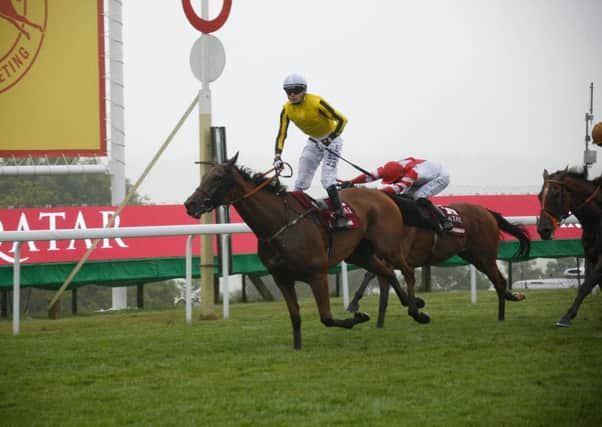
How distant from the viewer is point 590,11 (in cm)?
743

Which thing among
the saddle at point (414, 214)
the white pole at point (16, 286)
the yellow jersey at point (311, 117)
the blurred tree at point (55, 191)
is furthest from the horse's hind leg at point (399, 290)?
the blurred tree at point (55, 191)

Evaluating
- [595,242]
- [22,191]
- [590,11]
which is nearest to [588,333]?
[595,242]

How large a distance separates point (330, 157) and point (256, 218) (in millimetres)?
1246

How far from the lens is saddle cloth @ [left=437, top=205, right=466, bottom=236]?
364 inches

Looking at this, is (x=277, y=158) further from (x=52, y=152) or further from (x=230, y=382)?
(x=52, y=152)

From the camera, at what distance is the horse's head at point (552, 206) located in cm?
862

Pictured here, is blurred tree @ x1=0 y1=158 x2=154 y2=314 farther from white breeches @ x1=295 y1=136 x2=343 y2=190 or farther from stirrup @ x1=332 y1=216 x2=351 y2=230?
stirrup @ x1=332 y1=216 x2=351 y2=230

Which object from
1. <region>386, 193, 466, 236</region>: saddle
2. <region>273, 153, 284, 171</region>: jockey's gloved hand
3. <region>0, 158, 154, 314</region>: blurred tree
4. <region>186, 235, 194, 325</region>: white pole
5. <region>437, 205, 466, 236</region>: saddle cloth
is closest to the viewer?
<region>273, 153, 284, 171</region>: jockey's gloved hand

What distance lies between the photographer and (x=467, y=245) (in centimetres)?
951

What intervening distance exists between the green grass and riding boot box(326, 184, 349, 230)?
37.1 inches

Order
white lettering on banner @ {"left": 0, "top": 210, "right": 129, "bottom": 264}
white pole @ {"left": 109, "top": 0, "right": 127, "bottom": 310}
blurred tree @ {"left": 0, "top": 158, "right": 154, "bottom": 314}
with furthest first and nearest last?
blurred tree @ {"left": 0, "top": 158, "right": 154, "bottom": 314}
white pole @ {"left": 109, "top": 0, "right": 127, "bottom": 310}
white lettering on banner @ {"left": 0, "top": 210, "right": 129, "bottom": 264}

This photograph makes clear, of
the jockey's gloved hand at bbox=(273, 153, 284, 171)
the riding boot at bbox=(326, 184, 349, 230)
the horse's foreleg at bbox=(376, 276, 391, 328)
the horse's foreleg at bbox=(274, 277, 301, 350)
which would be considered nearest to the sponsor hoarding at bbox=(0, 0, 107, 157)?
the horse's foreleg at bbox=(376, 276, 391, 328)

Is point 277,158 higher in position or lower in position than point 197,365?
higher

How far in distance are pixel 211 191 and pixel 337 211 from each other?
1.10 m
